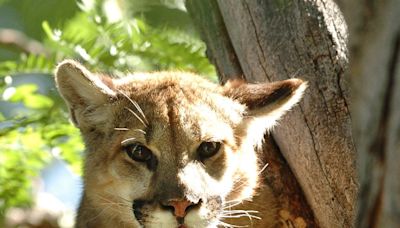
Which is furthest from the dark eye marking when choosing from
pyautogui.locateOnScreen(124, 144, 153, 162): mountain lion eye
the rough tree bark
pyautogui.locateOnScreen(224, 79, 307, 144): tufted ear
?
the rough tree bark

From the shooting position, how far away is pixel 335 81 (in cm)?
518

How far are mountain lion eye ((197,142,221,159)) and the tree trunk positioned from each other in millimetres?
3635

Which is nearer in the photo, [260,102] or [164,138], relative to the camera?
[164,138]

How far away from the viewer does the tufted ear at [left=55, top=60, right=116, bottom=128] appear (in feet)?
19.0

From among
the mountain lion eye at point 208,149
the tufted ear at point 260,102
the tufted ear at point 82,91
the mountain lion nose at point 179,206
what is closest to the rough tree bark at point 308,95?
the tufted ear at point 260,102

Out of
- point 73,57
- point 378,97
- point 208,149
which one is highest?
point 73,57

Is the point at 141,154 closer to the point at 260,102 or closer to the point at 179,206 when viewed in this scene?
the point at 179,206

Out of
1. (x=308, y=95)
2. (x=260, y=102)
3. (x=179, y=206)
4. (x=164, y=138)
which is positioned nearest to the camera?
(x=179, y=206)

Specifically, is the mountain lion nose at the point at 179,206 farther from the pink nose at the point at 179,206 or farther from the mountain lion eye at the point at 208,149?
the mountain lion eye at the point at 208,149

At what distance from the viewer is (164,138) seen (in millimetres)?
5594

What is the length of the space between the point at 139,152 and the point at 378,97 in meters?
3.81

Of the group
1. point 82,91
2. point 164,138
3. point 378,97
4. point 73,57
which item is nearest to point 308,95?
point 164,138

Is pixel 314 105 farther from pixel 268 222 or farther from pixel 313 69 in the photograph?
pixel 268 222

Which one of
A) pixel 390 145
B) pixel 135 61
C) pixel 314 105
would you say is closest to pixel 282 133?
pixel 314 105
